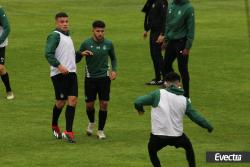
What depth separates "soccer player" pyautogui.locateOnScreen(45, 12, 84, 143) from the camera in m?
16.5

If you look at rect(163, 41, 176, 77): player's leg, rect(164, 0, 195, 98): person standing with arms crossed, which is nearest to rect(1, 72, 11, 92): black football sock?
rect(163, 41, 176, 77): player's leg

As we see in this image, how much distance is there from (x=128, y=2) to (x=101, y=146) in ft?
86.2

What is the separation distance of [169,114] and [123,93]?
26.1 feet

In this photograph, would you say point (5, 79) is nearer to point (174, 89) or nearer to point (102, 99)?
point (102, 99)

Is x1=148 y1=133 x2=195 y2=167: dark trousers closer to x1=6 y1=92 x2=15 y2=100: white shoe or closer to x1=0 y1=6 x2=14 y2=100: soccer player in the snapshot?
x1=0 y1=6 x2=14 y2=100: soccer player

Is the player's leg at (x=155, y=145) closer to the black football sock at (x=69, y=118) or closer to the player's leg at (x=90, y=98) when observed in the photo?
the black football sock at (x=69, y=118)

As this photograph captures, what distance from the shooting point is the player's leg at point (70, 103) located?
1652 centimetres

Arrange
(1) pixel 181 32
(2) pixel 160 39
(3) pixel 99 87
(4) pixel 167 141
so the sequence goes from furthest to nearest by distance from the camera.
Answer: (2) pixel 160 39 < (1) pixel 181 32 < (3) pixel 99 87 < (4) pixel 167 141

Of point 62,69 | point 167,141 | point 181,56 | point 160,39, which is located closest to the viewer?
point 167,141

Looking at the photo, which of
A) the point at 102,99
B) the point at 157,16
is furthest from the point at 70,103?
the point at 157,16

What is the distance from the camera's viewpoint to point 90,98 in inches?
671

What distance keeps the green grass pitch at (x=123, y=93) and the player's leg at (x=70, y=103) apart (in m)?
0.22

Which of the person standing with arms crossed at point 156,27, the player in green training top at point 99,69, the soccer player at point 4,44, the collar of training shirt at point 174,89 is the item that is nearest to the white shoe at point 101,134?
the player in green training top at point 99,69

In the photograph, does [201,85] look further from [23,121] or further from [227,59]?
[23,121]
